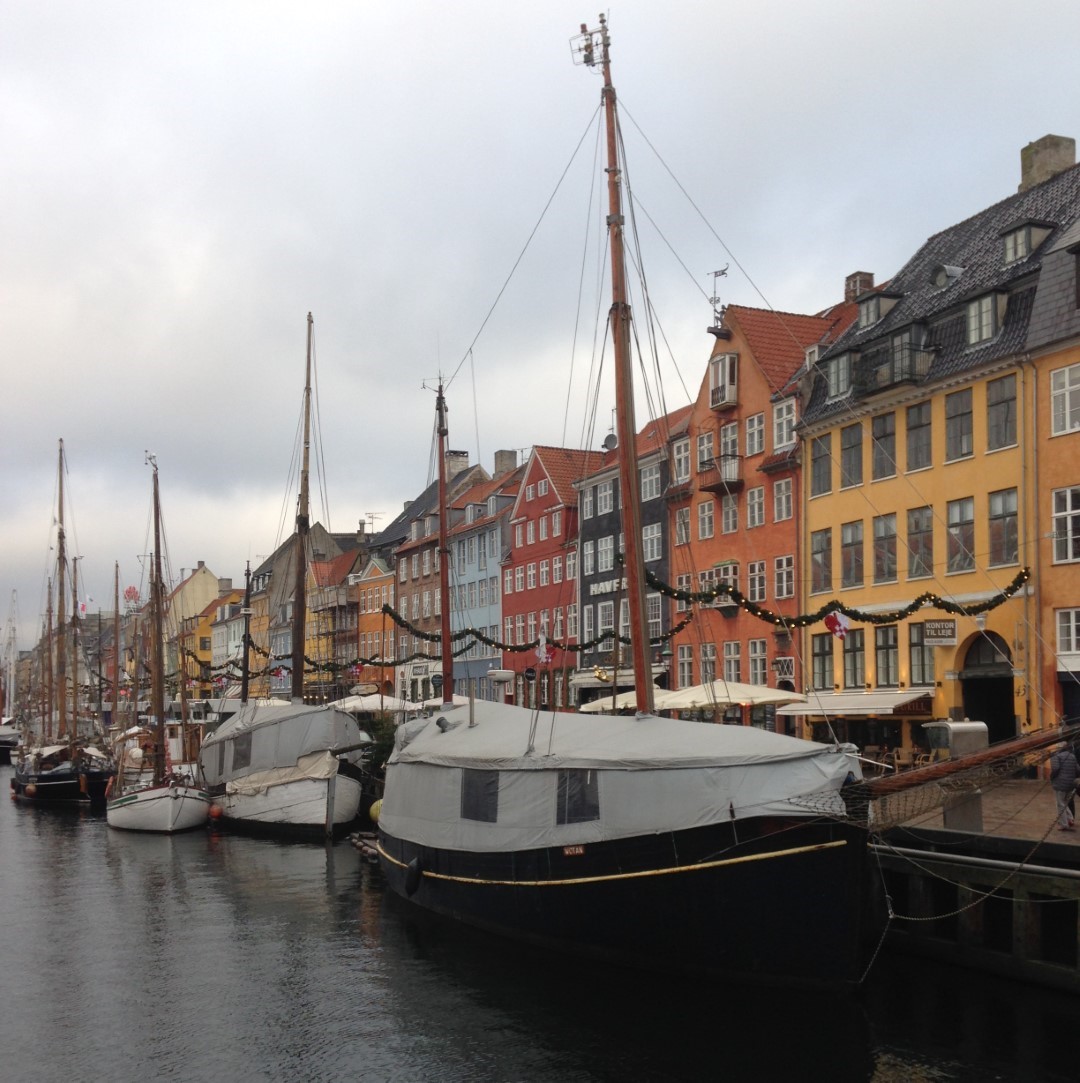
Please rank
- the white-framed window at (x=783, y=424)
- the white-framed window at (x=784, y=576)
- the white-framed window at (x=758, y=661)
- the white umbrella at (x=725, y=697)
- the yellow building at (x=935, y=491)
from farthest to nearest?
the white-framed window at (x=758, y=661) → the white-framed window at (x=783, y=424) → the white-framed window at (x=784, y=576) → the yellow building at (x=935, y=491) → the white umbrella at (x=725, y=697)

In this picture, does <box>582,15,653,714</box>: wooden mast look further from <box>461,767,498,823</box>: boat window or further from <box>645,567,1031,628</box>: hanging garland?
<box>645,567,1031,628</box>: hanging garland

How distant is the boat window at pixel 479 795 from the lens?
23.2 m

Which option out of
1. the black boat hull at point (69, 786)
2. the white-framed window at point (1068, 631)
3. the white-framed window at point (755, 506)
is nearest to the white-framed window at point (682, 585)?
the white-framed window at point (755, 506)

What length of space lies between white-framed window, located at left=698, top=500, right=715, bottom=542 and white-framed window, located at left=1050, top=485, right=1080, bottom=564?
1897 centimetres

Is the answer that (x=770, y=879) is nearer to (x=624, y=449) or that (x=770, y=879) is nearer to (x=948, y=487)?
(x=624, y=449)

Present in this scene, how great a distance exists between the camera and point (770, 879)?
60.2ft

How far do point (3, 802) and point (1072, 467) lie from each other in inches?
2168

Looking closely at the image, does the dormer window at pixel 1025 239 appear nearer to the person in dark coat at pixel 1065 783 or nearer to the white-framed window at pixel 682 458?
the white-framed window at pixel 682 458

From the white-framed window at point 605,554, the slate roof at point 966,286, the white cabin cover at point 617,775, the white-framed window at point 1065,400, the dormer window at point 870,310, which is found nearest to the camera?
the white cabin cover at point 617,775

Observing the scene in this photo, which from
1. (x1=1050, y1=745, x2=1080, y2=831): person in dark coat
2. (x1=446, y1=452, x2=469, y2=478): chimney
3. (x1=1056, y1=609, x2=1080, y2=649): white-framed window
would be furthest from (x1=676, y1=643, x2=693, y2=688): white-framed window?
(x1=446, y1=452, x2=469, y2=478): chimney

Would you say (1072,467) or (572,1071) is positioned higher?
(1072,467)

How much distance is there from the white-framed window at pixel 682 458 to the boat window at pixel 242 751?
69.9 ft

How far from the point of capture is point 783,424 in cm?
4947

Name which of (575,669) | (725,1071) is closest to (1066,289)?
(725,1071)
